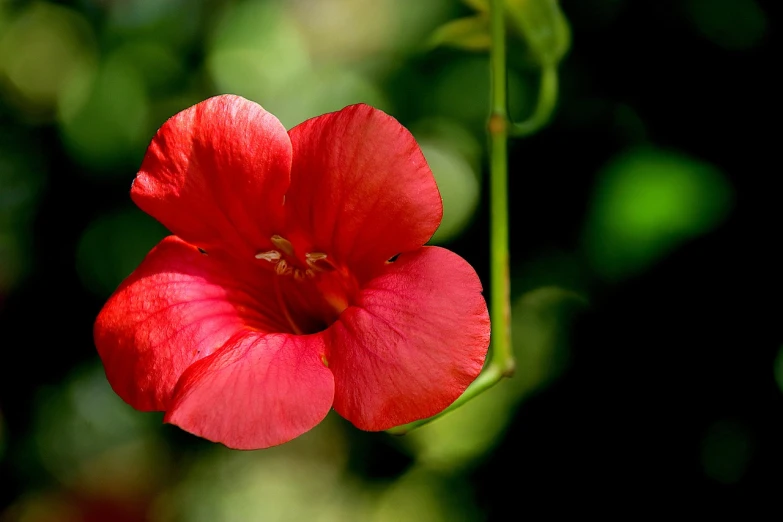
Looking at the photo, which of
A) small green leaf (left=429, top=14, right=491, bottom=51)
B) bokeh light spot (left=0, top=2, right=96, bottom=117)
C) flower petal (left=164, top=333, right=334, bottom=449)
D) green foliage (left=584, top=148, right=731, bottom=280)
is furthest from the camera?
bokeh light spot (left=0, top=2, right=96, bottom=117)

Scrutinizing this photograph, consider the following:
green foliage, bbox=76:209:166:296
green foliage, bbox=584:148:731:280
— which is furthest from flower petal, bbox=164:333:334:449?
green foliage, bbox=76:209:166:296

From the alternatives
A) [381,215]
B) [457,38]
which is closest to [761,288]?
[457,38]

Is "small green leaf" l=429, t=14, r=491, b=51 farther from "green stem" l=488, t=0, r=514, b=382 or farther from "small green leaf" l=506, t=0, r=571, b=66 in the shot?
"green stem" l=488, t=0, r=514, b=382

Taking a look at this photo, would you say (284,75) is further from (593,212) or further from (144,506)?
(144,506)

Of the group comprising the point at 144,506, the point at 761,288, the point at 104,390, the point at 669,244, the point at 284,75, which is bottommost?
the point at 144,506

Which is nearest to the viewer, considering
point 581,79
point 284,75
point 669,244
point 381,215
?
point 381,215

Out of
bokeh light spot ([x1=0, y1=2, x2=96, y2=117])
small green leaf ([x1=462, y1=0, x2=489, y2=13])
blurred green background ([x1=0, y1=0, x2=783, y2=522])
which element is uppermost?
small green leaf ([x1=462, y1=0, x2=489, y2=13])

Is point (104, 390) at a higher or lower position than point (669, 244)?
lower
